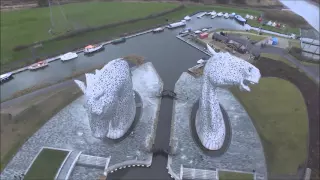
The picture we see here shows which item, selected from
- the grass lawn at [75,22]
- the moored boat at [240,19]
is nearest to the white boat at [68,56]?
the grass lawn at [75,22]

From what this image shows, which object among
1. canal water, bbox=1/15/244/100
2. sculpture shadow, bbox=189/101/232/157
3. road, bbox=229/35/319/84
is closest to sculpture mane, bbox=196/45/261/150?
sculpture shadow, bbox=189/101/232/157

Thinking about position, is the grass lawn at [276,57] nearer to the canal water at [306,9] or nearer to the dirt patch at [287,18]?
the dirt patch at [287,18]

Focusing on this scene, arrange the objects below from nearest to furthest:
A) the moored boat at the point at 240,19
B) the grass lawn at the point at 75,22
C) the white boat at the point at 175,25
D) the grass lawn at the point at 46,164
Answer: the grass lawn at the point at 46,164 → the grass lawn at the point at 75,22 → the white boat at the point at 175,25 → the moored boat at the point at 240,19

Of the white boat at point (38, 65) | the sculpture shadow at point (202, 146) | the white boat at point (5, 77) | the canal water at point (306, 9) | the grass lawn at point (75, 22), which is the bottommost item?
the sculpture shadow at point (202, 146)

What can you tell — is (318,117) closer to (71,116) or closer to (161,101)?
(161,101)

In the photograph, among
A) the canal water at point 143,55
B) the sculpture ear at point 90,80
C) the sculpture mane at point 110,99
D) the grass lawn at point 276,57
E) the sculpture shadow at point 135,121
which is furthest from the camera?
the grass lawn at point 276,57

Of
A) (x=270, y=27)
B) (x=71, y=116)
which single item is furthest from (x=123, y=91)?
(x=270, y=27)

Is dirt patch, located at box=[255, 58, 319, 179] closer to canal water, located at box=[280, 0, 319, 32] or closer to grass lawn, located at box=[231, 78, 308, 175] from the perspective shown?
grass lawn, located at box=[231, 78, 308, 175]
